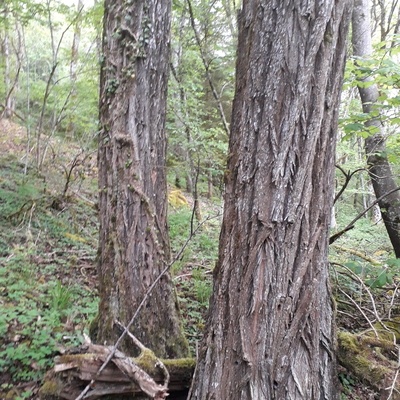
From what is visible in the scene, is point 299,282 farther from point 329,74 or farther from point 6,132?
point 6,132

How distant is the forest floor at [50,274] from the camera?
2.75m

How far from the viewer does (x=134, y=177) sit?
111 inches

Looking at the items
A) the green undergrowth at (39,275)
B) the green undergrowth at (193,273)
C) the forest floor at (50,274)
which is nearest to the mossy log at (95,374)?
the forest floor at (50,274)

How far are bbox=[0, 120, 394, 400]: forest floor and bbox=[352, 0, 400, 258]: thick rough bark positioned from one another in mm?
2536

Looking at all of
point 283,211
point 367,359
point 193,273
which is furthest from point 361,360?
point 193,273

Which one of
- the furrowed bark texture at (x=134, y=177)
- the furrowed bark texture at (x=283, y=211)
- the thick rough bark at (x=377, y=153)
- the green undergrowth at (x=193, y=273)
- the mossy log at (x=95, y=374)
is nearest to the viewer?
the furrowed bark texture at (x=283, y=211)

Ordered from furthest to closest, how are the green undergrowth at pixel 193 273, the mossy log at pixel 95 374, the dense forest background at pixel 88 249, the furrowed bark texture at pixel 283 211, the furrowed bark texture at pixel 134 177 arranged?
the green undergrowth at pixel 193 273, the dense forest background at pixel 88 249, the furrowed bark texture at pixel 134 177, the mossy log at pixel 95 374, the furrowed bark texture at pixel 283 211

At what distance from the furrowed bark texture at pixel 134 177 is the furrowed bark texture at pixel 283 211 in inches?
41.2

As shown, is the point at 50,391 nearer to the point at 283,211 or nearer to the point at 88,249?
the point at 283,211

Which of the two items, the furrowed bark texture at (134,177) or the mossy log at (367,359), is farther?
the furrowed bark texture at (134,177)

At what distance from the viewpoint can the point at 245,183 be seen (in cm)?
180

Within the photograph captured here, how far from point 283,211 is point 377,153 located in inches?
139

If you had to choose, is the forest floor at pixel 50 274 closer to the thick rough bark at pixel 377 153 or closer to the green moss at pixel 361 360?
the green moss at pixel 361 360

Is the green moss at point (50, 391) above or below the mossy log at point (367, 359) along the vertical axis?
below
